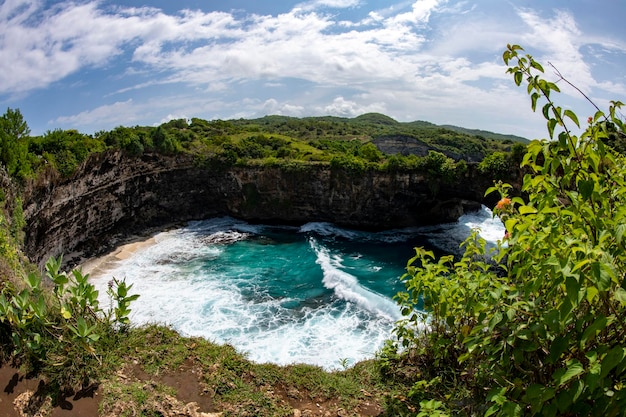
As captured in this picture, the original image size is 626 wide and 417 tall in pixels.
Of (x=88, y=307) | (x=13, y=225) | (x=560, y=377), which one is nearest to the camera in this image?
(x=560, y=377)

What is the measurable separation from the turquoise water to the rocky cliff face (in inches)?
80.1

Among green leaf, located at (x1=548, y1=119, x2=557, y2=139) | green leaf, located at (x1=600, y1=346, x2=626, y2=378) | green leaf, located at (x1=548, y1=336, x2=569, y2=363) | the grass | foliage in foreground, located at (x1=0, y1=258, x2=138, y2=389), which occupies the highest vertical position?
green leaf, located at (x1=548, y1=119, x2=557, y2=139)

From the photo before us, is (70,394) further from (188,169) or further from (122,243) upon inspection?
(188,169)

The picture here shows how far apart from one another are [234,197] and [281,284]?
779 inches

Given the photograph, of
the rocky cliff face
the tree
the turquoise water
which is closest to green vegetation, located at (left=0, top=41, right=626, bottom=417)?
the turquoise water

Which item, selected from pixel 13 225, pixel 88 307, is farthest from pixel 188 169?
Result: pixel 88 307

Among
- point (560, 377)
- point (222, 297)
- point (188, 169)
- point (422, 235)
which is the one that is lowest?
point (422, 235)

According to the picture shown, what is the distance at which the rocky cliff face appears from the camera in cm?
3142

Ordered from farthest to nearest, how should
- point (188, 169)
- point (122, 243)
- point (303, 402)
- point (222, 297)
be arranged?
point (188, 169) → point (122, 243) → point (222, 297) → point (303, 402)

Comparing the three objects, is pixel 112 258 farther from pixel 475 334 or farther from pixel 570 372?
pixel 570 372

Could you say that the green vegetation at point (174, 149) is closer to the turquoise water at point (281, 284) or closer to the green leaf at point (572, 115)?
the turquoise water at point (281, 284)

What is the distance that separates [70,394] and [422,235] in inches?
1380

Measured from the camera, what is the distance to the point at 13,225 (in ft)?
66.2

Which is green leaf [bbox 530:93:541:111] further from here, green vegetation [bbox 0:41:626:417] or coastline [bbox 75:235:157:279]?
coastline [bbox 75:235:157:279]
